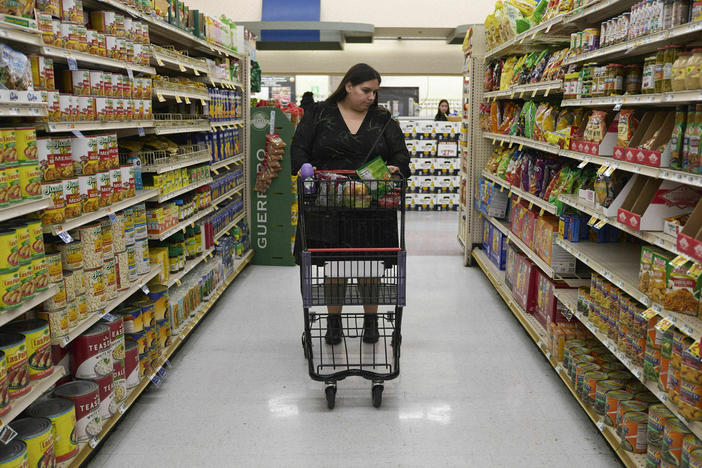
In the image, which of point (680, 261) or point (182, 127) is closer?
point (680, 261)

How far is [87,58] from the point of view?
2740mm

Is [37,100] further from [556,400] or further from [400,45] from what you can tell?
[400,45]

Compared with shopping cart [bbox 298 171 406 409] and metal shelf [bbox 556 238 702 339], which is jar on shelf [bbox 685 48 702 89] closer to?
metal shelf [bbox 556 238 702 339]

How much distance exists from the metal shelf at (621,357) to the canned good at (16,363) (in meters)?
2.35

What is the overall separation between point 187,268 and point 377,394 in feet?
5.63

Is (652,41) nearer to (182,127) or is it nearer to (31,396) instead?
(31,396)

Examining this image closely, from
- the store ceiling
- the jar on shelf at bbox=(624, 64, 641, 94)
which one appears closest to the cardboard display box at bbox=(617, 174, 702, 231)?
the jar on shelf at bbox=(624, 64, 641, 94)

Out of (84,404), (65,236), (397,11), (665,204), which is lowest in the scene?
(84,404)

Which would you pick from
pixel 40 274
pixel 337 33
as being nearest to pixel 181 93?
pixel 40 274

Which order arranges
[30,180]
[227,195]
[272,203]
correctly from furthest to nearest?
[272,203], [227,195], [30,180]

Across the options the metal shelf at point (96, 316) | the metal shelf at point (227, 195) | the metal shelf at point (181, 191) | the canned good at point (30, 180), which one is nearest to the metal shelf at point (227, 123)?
the metal shelf at point (181, 191)

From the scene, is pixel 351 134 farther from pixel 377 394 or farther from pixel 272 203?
pixel 272 203

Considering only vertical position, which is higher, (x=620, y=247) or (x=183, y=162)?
(x=183, y=162)

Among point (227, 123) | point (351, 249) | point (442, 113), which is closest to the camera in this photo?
point (351, 249)
